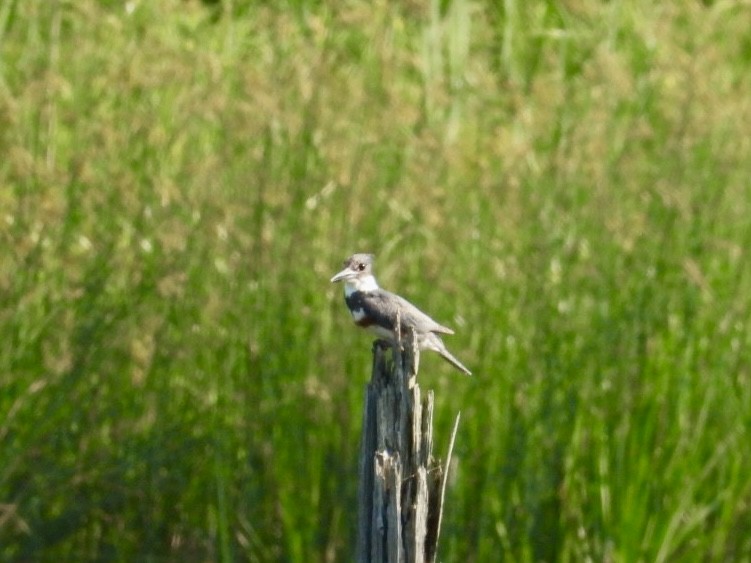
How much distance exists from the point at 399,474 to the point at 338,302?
2472 mm

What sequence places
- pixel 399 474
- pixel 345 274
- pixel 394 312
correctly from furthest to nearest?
pixel 345 274 < pixel 394 312 < pixel 399 474

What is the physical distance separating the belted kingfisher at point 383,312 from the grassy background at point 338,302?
902 mm

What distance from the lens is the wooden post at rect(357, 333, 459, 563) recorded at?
10.9 ft

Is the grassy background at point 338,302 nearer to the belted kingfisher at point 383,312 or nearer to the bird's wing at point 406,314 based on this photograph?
the belted kingfisher at point 383,312

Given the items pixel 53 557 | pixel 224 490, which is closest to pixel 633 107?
pixel 224 490

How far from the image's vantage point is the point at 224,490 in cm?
590

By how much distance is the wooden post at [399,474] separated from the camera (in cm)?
332

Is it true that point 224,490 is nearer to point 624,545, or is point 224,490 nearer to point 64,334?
point 64,334

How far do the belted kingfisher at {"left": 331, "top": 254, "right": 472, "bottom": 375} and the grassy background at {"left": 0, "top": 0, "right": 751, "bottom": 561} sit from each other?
0.90 m

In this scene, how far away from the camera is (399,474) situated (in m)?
3.33

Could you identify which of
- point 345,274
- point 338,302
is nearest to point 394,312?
point 345,274

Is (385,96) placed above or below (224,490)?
above

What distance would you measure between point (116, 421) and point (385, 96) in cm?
158

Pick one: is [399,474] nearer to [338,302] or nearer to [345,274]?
[345,274]
